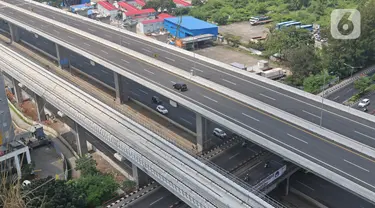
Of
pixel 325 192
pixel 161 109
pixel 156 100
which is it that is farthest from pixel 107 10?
pixel 325 192

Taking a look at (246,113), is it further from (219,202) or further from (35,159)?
(35,159)

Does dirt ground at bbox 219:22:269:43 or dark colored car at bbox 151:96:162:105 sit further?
dirt ground at bbox 219:22:269:43

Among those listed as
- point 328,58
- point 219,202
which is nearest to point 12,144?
point 219,202

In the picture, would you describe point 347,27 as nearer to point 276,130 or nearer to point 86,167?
point 276,130

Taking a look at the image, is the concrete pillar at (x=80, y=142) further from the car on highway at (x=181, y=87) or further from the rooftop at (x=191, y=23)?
the rooftop at (x=191, y=23)

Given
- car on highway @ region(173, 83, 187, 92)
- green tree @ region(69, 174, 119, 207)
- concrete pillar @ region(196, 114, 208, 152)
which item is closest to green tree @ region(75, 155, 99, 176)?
green tree @ region(69, 174, 119, 207)

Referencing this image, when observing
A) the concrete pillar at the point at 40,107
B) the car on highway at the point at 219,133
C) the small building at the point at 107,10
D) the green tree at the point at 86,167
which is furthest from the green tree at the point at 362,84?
the small building at the point at 107,10

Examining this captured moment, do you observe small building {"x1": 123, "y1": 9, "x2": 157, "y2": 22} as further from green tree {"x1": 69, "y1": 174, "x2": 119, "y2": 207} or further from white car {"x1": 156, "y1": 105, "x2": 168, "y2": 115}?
green tree {"x1": 69, "y1": 174, "x2": 119, "y2": 207}
